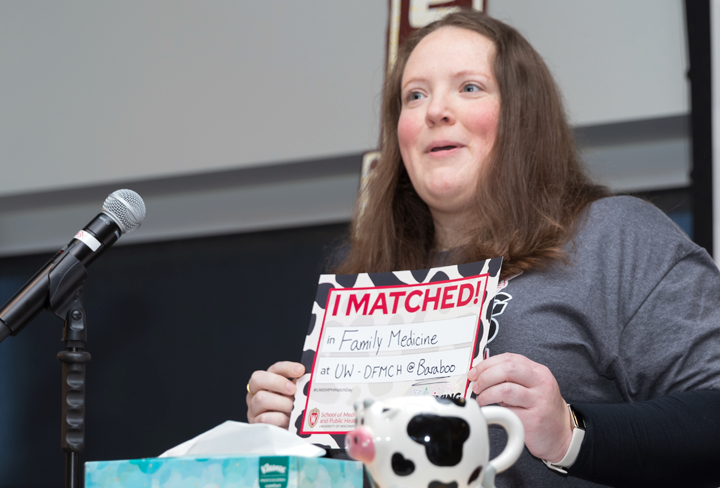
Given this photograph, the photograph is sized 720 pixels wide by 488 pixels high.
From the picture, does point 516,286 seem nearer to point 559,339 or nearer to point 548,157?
point 559,339

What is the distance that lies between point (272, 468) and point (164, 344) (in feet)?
7.72

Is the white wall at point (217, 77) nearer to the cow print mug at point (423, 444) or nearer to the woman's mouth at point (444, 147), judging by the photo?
the woman's mouth at point (444, 147)

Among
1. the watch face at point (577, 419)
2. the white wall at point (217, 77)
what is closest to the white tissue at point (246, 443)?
the watch face at point (577, 419)

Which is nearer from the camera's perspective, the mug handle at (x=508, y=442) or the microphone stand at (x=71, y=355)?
the mug handle at (x=508, y=442)

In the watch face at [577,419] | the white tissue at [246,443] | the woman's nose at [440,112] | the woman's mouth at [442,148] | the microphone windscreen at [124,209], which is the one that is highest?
the woman's nose at [440,112]

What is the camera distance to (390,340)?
793 mm

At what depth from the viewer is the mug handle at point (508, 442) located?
1.66 ft

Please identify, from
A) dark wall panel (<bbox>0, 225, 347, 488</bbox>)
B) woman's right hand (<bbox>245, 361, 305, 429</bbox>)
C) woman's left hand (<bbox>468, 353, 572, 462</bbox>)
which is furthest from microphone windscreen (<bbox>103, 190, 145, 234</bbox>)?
dark wall panel (<bbox>0, 225, 347, 488</bbox>)

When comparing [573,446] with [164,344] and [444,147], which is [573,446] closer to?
[444,147]

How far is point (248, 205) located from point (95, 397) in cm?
99

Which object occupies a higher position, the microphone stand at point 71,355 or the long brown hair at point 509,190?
the long brown hair at point 509,190

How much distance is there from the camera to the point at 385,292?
2.69 ft

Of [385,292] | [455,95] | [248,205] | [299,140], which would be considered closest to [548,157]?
[455,95]

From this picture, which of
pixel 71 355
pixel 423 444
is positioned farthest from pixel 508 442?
pixel 71 355
